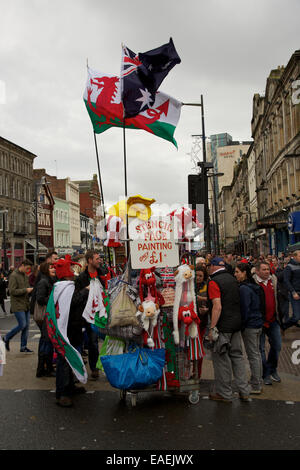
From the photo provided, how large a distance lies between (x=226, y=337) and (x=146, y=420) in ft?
4.82

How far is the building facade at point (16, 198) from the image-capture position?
52.3 m

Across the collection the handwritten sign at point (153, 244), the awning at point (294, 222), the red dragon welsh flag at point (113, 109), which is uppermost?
the red dragon welsh flag at point (113, 109)

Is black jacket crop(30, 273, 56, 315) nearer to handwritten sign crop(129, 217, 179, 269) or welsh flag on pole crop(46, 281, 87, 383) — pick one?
welsh flag on pole crop(46, 281, 87, 383)

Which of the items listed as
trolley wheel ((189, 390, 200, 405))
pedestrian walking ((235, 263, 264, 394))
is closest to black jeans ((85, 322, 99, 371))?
trolley wheel ((189, 390, 200, 405))

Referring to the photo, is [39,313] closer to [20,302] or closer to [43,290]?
[43,290]

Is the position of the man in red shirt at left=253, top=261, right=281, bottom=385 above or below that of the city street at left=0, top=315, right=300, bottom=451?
above

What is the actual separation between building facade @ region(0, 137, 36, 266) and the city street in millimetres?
45935

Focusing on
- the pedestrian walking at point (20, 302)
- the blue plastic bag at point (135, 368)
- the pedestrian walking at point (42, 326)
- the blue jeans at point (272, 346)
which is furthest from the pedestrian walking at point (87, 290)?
the blue jeans at point (272, 346)

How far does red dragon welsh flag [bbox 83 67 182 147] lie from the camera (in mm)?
8156

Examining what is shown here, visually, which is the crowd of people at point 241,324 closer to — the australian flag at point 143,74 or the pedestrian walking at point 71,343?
the pedestrian walking at point 71,343

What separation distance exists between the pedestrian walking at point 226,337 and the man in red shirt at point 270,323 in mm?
742

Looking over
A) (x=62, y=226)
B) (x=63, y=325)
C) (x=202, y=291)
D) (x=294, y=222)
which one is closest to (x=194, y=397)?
(x=63, y=325)

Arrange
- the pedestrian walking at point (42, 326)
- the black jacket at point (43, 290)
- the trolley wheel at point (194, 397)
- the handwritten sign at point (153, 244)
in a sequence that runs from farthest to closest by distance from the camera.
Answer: the black jacket at point (43, 290)
the pedestrian walking at point (42, 326)
the handwritten sign at point (153, 244)
the trolley wheel at point (194, 397)
